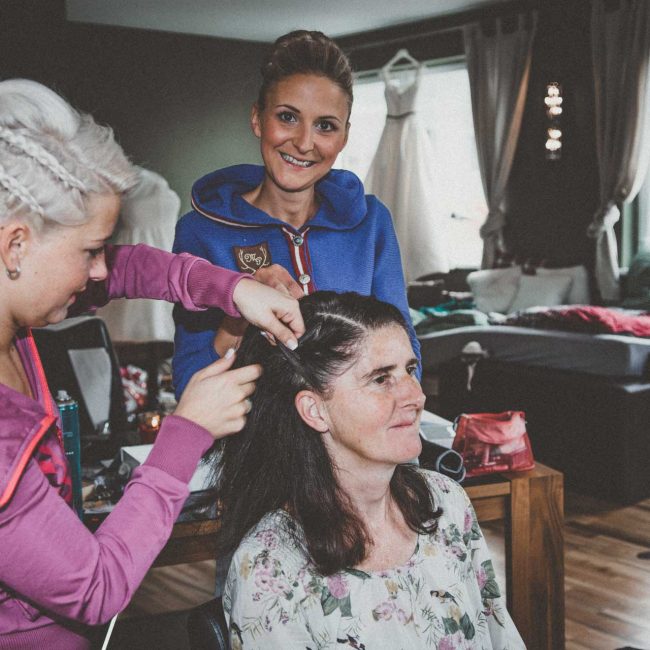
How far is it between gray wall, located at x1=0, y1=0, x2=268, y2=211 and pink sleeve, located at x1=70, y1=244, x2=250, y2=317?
6.29 m

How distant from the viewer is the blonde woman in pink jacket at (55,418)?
97 cm

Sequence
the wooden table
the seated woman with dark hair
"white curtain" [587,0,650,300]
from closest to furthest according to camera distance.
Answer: the seated woman with dark hair < the wooden table < "white curtain" [587,0,650,300]

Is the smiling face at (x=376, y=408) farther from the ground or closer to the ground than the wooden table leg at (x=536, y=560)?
farther from the ground

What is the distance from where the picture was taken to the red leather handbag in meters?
2.16

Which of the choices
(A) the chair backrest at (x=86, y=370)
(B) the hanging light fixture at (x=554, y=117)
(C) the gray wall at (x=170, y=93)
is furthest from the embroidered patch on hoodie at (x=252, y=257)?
(C) the gray wall at (x=170, y=93)

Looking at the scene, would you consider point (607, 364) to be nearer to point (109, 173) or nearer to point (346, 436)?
point (346, 436)

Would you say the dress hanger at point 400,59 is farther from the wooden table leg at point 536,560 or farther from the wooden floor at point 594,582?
the wooden table leg at point 536,560

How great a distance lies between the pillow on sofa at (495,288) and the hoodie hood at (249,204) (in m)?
4.67

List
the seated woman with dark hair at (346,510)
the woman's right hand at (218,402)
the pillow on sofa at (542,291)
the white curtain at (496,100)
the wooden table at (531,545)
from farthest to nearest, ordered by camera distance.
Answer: the white curtain at (496,100), the pillow on sofa at (542,291), the wooden table at (531,545), the seated woman with dark hair at (346,510), the woman's right hand at (218,402)

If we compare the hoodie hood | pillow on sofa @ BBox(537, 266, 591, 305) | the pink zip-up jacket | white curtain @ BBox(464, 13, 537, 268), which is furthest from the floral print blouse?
white curtain @ BBox(464, 13, 537, 268)

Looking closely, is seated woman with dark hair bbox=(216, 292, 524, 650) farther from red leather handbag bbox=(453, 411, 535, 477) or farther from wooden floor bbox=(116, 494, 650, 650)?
wooden floor bbox=(116, 494, 650, 650)

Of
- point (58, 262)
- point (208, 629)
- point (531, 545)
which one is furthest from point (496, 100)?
point (58, 262)

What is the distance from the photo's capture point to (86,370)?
9.75 ft

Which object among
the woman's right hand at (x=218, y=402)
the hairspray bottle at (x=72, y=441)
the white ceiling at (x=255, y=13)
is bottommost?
the hairspray bottle at (x=72, y=441)
